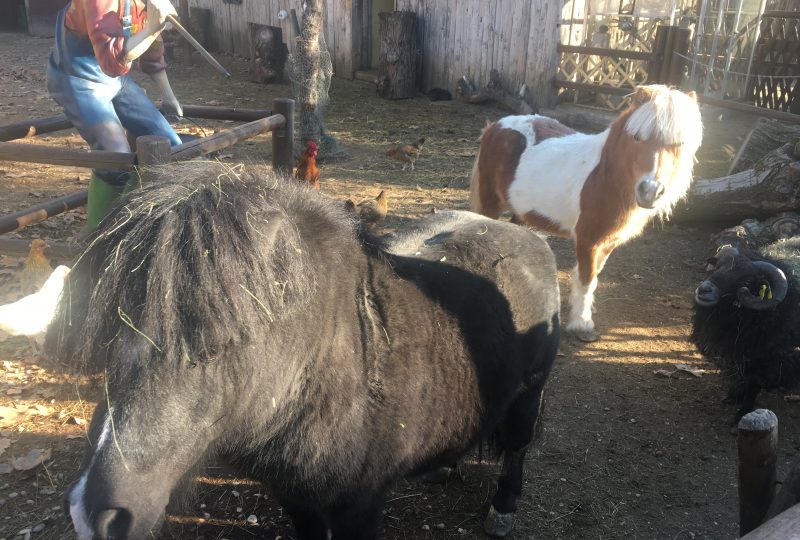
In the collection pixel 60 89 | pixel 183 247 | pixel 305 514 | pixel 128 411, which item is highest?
pixel 60 89

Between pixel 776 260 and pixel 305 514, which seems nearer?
pixel 305 514

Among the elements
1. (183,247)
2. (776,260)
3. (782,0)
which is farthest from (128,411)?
(782,0)

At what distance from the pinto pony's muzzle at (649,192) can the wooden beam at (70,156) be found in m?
3.36

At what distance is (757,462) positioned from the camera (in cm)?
226

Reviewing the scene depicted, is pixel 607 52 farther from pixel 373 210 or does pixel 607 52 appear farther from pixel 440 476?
pixel 440 476

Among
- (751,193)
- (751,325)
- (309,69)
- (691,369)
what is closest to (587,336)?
(691,369)

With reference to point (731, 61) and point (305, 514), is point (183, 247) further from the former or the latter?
point (731, 61)

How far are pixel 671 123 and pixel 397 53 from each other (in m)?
9.15

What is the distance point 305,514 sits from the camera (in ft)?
8.52

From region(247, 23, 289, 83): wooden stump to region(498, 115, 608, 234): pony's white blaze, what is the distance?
927 centimetres

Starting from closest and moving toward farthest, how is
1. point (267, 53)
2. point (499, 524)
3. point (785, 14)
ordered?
point (499, 524)
point (785, 14)
point (267, 53)

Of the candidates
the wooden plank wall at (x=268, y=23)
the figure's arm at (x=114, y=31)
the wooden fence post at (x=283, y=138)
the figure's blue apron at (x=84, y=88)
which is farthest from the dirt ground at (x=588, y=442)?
the wooden plank wall at (x=268, y=23)

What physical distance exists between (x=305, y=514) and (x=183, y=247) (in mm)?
1445

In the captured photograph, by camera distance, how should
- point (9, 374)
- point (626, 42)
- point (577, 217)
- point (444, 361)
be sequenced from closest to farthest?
1. point (444, 361)
2. point (9, 374)
3. point (577, 217)
4. point (626, 42)
